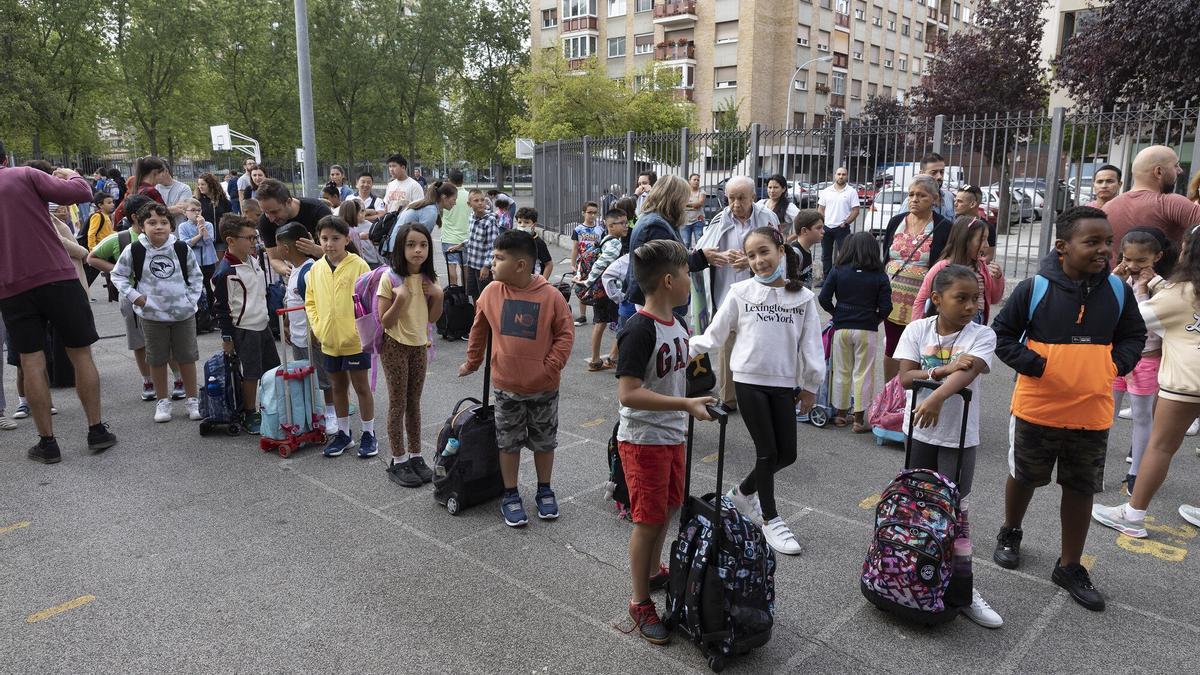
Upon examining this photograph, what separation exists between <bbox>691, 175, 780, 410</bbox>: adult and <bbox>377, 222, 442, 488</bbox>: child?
Answer: 6.39 ft

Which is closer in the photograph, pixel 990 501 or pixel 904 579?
pixel 904 579

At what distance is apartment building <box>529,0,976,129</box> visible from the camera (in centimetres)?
5056

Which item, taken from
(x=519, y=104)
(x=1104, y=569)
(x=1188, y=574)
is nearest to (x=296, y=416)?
(x=1104, y=569)

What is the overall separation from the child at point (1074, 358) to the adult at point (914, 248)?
7.23 feet

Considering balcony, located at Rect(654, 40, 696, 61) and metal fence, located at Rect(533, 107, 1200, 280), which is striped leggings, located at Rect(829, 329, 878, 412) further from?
balcony, located at Rect(654, 40, 696, 61)

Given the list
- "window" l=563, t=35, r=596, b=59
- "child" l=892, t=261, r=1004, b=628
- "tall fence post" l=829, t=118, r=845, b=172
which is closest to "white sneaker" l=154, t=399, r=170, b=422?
"child" l=892, t=261, r=1004, b=628

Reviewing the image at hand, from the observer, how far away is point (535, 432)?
432 cm

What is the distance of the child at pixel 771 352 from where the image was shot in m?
3.95

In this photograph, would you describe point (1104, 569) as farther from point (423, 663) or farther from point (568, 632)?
point (423, 663)

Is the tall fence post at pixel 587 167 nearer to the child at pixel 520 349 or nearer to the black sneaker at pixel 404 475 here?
the black sneaker at pixel 404 475

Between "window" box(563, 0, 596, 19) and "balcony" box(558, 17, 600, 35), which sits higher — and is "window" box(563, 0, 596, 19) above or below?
above

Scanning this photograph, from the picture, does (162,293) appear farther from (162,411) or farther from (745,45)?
(745,45)

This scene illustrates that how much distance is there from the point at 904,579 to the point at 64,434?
19.9ft

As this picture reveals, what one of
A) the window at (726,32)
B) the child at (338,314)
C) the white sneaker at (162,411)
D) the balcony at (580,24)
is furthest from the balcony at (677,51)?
the child at (338,314)
